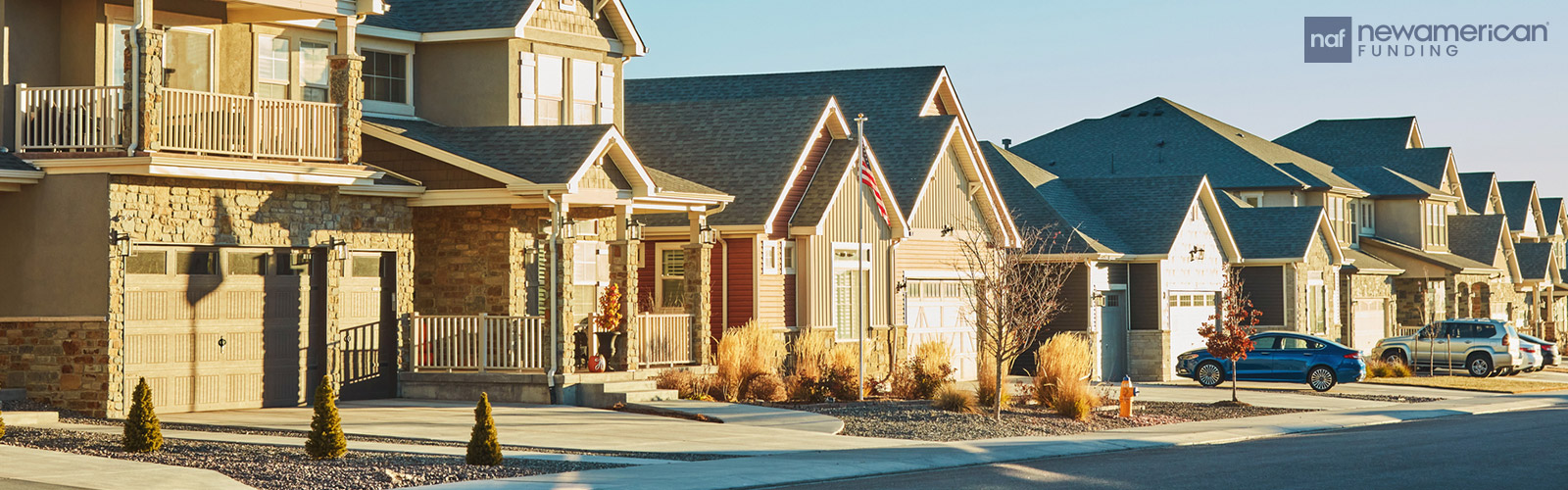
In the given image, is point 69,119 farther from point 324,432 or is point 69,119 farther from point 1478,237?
point 1478,237

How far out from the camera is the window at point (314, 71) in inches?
1027

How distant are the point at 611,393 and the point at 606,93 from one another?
6.93 metres

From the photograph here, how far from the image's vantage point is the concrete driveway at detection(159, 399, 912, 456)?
20516mm

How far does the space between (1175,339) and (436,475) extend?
2946cm

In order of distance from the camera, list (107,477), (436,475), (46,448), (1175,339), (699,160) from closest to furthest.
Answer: (107,477), (436,475), (46,448), (699,160), (1175,339)

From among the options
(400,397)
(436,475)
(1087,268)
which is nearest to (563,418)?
(400,397)

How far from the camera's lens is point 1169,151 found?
5747 centimetres

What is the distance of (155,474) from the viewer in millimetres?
16312

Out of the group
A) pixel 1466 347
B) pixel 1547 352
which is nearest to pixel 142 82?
pixel 1466 347

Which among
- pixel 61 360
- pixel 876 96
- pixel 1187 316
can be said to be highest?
pixel 876 96

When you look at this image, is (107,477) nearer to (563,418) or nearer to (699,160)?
(563,418)

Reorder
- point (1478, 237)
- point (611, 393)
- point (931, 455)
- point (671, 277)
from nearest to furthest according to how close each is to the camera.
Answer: point (931, 455)
point (611, 393)
point (671, 277)
point (1478, 237)

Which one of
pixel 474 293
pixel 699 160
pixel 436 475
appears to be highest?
pixel 699 160

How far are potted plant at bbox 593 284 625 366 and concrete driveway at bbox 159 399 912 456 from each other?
214cm
